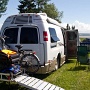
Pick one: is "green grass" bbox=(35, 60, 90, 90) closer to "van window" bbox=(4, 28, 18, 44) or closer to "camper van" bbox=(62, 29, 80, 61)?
"van window" bbox=(4, 28, 18, 44)

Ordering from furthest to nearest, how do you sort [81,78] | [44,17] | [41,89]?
1. [81,78]
2. [44,17]
3. [41,89]

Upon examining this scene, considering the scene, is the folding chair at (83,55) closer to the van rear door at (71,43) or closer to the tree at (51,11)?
the van rear door at (71,43)

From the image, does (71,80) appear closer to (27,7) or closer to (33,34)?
(33,34)

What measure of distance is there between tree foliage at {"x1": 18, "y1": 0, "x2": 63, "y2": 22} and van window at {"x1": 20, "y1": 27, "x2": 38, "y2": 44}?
51.5 m

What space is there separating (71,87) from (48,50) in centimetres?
176

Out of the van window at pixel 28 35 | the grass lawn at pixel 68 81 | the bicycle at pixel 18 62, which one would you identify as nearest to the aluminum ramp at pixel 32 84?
the bicycle at pixel 18 62

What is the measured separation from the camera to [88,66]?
13.7 meters

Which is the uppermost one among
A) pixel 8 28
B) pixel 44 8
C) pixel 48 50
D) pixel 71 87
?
pixel 44 8

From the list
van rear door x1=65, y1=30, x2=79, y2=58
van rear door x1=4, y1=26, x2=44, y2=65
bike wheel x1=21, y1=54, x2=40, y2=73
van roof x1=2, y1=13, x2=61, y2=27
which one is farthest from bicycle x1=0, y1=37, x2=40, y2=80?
van rear door x1=65, y1=30, x2=79, y2=58

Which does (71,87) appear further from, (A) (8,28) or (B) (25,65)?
(A) (8,28)

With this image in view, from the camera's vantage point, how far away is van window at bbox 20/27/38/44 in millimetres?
9352

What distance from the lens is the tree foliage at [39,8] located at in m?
61.6

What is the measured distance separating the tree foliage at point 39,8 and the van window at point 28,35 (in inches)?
2029

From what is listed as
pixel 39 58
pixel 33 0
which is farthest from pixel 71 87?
pixel 33 0
